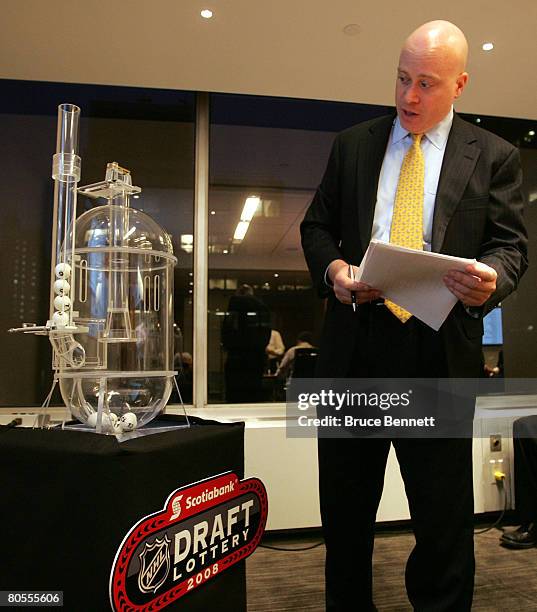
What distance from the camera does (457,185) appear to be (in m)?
1.22

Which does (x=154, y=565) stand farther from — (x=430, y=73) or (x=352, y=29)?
(x=352, y=29)

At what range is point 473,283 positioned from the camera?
1062 mm

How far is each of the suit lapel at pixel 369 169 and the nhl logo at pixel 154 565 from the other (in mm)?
820

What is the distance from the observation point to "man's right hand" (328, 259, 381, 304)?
1.17 metres

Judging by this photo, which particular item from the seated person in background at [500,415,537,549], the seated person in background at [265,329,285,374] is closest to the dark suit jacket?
the seated person in background at [500,415,537,549]

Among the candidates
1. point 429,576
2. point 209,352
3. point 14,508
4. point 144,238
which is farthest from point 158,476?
point 209,352

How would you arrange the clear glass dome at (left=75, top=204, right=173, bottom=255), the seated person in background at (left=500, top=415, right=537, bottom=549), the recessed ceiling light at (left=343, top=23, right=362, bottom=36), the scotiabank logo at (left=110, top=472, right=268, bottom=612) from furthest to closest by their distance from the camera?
the recessed ceiling light at (left=343, top=23, right=362, bottom=36) → the seated person in background at (left=500, top=415, right=537, bottom=549) → the clear glass dome at (left=75, top=204, right=173, bottom=255) → the scotiabank logo at (left=110, top=472, right=268, bottom=612)

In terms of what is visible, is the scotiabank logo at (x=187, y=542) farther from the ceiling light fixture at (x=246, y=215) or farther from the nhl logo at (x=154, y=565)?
the ceiling light fixture at (x=246, y=215)

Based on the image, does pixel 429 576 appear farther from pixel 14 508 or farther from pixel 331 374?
pixel 14 508

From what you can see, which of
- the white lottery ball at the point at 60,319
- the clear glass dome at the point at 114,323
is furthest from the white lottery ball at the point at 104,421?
the white lottery ball at the point at 60,319

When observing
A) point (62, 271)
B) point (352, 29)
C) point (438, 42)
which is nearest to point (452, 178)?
point (438, 42)

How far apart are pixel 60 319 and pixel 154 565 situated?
48 cm

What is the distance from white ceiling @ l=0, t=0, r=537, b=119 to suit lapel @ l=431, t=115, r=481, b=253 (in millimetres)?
1270

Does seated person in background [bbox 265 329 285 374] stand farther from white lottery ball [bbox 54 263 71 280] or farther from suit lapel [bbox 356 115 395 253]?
white lottery ball [bbox 54 263 71 280]
